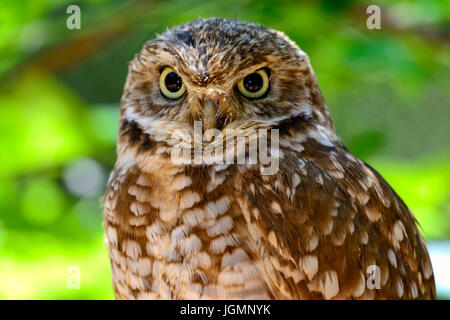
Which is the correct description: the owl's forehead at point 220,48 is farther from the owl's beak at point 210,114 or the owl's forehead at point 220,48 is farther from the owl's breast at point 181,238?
the owl's breast at point 181,238

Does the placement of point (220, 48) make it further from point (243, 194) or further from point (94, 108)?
point (94, 108)

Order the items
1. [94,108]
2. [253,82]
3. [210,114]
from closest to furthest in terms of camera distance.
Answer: [210,114], [253,82], [94,108]

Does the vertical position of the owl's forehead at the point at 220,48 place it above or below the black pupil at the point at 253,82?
above

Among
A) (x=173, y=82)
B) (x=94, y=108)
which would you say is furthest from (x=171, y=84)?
(x=94, y=108)

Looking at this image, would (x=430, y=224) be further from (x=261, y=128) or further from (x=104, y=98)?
(x=104, y=98)

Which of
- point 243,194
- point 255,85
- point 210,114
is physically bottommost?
point 243,194

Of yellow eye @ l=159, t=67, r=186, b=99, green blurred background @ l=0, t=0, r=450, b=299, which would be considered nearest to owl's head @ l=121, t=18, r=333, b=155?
yellow eye @ l=159, t=67, r=186, b=99

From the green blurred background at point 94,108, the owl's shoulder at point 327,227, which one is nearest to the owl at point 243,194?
the owl's shoulder at point 327,227

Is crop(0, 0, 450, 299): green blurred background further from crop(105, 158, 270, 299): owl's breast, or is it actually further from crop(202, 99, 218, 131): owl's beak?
crop(202, 99, 218, 131): owl's beak
